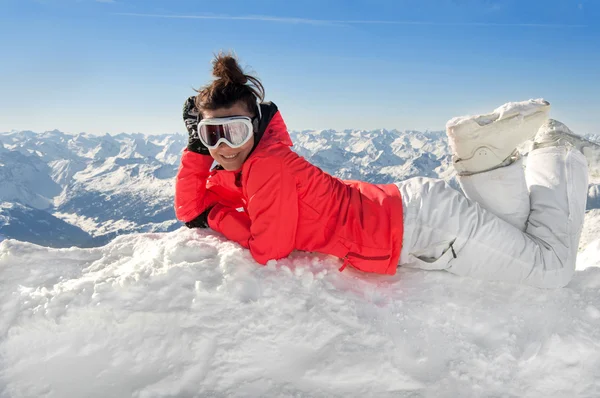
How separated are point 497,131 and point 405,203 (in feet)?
3.49

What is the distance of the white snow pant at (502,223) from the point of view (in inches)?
130

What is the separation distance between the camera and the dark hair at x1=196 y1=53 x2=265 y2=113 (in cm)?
335

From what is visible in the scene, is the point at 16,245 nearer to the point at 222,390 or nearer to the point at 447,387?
the point at 222,390

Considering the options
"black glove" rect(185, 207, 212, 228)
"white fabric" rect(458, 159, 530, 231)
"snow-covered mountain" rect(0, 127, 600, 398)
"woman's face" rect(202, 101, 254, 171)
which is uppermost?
"woman's face" rect(202, 101, 254, 171)

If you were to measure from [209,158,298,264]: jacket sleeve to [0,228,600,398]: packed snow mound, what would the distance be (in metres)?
0.14

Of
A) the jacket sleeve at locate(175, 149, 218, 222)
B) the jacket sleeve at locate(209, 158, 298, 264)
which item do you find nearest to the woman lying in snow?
the jacket sleeve at locate(209, 158, 298, 264)

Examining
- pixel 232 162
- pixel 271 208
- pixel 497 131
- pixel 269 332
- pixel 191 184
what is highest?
pixel 497 131

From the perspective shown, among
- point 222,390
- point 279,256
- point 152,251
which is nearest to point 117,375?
point 222,390

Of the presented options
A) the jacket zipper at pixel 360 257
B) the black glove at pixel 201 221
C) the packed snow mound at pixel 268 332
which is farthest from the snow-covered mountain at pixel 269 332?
the black glove at pixel 201 221

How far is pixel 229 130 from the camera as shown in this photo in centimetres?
333

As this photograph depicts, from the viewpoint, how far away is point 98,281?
283 cm

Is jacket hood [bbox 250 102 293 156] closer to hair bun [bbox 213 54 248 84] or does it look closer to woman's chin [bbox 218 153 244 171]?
woman's chin [bbox 218 153 244 171]

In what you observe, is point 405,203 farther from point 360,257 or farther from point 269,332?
point 269,332

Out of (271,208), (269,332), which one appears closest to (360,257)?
(271,208)
